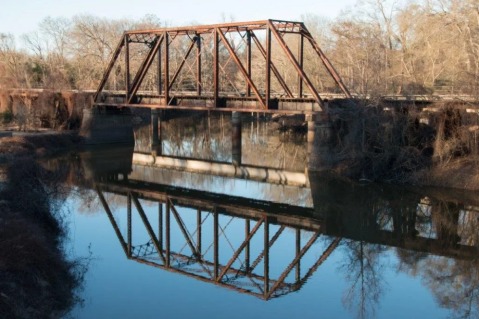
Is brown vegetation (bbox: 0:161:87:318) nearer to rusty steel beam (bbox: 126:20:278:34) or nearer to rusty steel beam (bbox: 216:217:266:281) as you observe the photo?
rusty steel beam (bbox: 216:217:266:281)

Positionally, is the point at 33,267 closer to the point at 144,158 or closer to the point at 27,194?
Answer: the point at 27,194

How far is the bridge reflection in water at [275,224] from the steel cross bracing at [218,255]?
31mm

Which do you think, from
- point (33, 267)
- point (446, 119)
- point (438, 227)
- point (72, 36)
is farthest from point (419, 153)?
point (72, 36)

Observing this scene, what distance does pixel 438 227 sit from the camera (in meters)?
22.2

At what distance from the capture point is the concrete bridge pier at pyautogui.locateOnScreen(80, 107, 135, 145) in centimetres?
4519

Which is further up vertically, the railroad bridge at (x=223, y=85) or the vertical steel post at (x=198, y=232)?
the railroad bridge at (x=223, y=85)

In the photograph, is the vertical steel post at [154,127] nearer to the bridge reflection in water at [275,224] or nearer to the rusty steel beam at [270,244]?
the bridge reflection in water at [275,224]

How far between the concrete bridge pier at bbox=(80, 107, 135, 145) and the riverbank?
3.30 feet

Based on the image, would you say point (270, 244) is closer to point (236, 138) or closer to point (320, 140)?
point (320, 140)

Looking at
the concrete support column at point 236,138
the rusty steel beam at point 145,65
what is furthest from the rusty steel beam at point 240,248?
the rusty steel beam at point 145,65

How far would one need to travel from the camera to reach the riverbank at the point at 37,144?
33.4 metres

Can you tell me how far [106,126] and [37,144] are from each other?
774 cm

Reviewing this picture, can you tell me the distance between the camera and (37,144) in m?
39.2

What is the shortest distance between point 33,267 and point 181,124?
1949 inches
